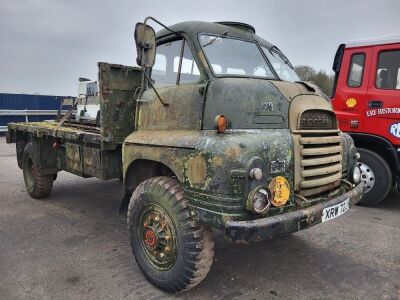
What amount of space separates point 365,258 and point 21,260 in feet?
11.8

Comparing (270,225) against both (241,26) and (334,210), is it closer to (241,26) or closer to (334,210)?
(334,210)

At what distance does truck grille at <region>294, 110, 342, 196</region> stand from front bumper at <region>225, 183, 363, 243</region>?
10.7 inches

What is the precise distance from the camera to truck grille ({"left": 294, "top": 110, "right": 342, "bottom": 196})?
10.6 feet

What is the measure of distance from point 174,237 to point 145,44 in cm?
168

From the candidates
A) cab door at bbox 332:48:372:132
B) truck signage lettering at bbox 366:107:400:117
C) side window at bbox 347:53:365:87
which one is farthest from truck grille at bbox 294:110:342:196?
side window at bbox 347:53:365:87

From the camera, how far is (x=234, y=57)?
12.4 feet

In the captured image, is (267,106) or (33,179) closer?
(267,106)

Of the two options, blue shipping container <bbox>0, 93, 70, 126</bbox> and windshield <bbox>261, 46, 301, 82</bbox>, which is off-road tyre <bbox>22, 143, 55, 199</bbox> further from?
blue shipping container <bbox>0, 93, 70, 126</bbox>

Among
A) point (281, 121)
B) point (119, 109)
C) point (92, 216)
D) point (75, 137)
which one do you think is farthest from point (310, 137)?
point (92, 216)

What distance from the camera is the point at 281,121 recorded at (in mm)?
3271

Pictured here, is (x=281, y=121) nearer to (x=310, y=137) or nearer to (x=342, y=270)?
(x=310, y=137)

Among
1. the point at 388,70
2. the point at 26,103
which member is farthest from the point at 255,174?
the point at 26,103

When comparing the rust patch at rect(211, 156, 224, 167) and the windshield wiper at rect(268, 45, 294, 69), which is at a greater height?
the windshield wiper at rect(268, 45, 294, 69)

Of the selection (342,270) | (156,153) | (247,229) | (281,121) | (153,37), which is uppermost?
(153,37)
